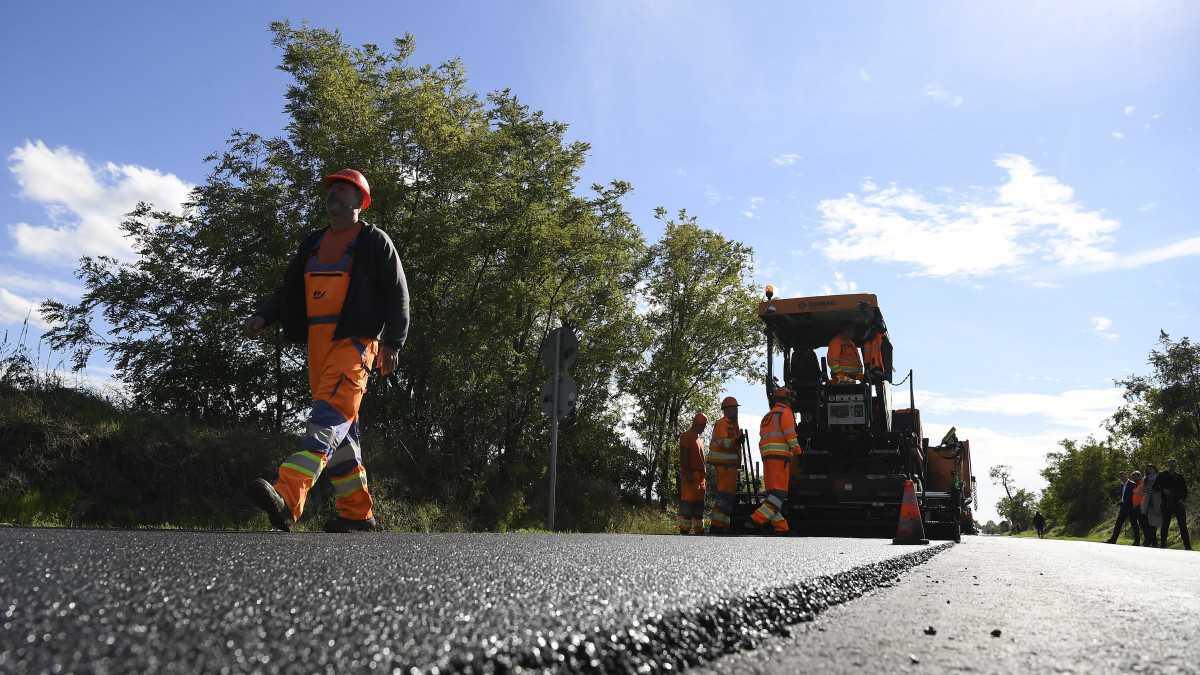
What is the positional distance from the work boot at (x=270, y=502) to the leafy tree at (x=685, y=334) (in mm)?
18851

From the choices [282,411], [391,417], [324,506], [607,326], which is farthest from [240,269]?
[607,326]

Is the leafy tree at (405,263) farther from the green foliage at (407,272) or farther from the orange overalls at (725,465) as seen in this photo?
the orange overalls at (725,465)

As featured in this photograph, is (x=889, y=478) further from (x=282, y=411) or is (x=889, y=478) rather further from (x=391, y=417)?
(x=282, y=411)

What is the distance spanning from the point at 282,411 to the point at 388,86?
597 cm

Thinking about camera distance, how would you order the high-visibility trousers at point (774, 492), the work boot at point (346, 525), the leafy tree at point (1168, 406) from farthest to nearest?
the leafy tree at point (1168, 406)
the high-visibility trousers at point (774, 492)
the work boot at point (346, 525)

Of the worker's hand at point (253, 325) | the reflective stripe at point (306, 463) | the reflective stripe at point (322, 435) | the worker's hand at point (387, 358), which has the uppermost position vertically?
the worker's hand at point (253, 325)

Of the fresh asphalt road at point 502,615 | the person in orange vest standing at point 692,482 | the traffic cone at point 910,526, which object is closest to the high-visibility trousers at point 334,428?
the fresh asphalt road at point 502,615

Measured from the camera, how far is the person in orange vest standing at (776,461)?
9070 mm

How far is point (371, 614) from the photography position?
1.23 m

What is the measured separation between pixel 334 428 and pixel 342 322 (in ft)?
2.03

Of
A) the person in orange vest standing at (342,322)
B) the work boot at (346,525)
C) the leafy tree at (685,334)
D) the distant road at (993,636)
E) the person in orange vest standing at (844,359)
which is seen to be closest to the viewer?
the distant road at (993,636)

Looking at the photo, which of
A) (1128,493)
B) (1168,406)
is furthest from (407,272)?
(1168,406)

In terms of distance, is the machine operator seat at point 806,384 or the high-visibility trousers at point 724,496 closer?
the high-visibility trousers at point 724,496

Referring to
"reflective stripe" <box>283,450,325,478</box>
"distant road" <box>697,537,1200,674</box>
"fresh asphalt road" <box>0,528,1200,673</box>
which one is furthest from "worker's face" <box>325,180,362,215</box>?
"distant road" <box>697,537,1200,674</box>
